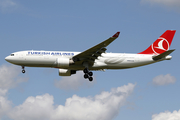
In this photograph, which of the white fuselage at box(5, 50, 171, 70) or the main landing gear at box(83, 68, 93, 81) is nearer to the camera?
the white fuselage at box(5, 50, 171, 70)

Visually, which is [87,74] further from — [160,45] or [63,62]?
[160,45]

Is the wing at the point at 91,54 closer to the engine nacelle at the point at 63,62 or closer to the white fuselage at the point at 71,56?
the white fuselage at the point at 71,56

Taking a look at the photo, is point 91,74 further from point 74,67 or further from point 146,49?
point 146,49

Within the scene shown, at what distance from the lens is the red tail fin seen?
168 ft

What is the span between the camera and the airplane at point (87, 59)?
149 feet

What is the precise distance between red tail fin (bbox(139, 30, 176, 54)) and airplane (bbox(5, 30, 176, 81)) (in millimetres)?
920

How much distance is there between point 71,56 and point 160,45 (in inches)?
569

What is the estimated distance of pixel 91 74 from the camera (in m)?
47.4

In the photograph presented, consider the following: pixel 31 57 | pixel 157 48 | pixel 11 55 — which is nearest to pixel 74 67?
pixel 31 57

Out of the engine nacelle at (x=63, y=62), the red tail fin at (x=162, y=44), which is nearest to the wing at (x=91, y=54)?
the engine nacelle at (x=63, y=62)

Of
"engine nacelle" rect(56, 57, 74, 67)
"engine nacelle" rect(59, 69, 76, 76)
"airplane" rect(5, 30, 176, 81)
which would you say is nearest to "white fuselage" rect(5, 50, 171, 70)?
"airplane" rect(5, 30, 176, 81)

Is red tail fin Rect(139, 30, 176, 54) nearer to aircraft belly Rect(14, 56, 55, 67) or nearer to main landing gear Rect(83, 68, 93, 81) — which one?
main landing gear Rect(83, 68, 93, 81)

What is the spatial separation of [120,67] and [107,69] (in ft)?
6.14

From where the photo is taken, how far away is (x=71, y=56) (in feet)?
154
